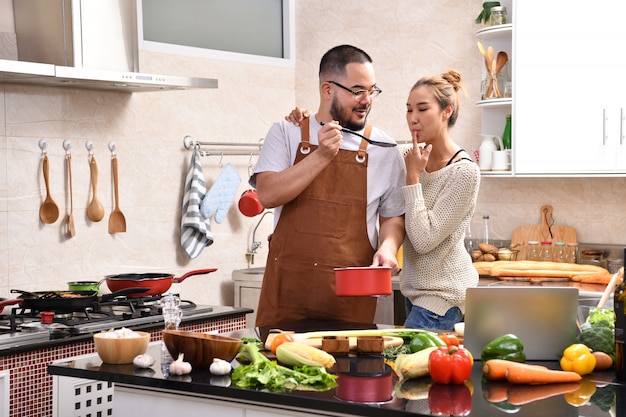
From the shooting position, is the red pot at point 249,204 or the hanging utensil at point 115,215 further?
the red pot at point 249,204

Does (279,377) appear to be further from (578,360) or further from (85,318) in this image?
(85,318)

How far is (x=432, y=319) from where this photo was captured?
3.00 m

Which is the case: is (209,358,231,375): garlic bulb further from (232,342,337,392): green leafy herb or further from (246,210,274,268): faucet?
(246,210,274,268): faucet

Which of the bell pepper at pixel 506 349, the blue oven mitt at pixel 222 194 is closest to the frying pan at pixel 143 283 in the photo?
the blue oven mitt at pixel 222 194

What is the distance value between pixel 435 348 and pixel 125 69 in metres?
2.40

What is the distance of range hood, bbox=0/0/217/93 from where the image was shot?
3756mm

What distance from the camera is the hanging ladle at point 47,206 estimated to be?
3.98 meters

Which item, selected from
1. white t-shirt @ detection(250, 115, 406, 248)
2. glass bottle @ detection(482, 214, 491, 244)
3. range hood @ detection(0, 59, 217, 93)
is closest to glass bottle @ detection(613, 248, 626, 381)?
white t-shirt @ detection(250, 115, 406, 248)

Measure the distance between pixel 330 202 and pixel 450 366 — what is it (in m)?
1.20

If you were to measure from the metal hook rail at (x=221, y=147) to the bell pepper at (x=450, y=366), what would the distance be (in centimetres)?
294

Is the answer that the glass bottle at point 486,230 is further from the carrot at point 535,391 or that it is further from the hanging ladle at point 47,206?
the carrot at point 535,391

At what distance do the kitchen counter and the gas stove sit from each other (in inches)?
32.2

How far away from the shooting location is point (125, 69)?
4043 mm

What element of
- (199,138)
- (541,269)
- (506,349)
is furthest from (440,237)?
(199,138)
